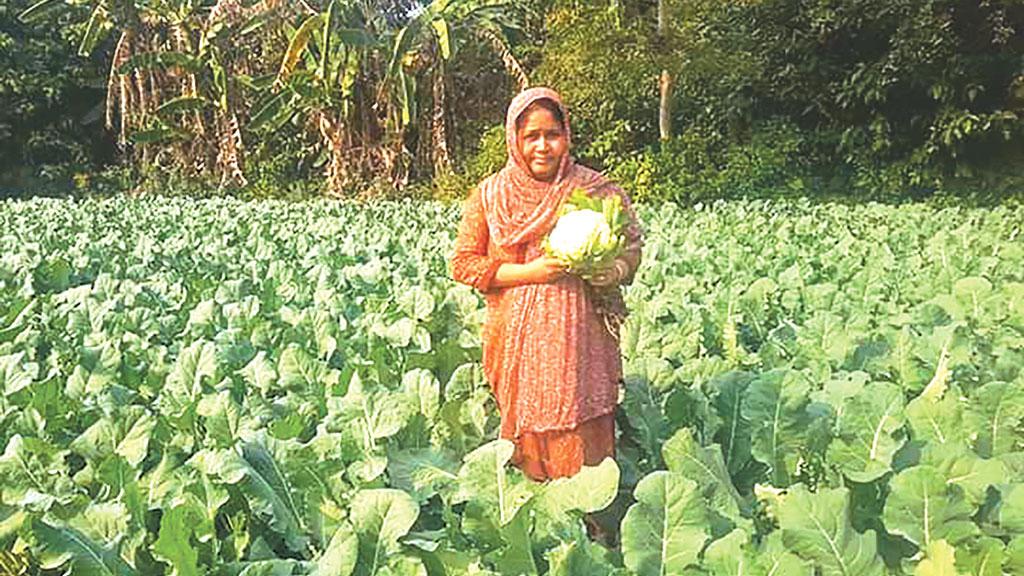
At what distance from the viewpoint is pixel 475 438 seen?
3.67 metres

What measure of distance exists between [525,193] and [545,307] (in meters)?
0.34

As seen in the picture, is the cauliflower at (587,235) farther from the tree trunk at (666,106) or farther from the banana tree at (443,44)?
the banana tree at (443,44)

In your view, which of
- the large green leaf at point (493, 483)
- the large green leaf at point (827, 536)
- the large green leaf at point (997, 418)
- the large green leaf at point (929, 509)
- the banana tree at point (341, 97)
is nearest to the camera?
the large green leaf at point (827, 536)

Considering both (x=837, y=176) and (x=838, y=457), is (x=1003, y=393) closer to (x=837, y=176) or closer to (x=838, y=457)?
(x=838, y=457)

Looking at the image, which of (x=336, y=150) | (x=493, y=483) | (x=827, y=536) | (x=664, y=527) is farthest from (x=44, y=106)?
(x=827, y=536)

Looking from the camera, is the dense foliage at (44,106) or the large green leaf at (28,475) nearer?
the large green leaf at (28,475)

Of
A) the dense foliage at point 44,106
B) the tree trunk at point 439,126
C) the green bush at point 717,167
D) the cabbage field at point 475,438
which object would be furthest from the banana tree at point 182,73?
the cabbage field at point 475,438

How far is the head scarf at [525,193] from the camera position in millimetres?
3105

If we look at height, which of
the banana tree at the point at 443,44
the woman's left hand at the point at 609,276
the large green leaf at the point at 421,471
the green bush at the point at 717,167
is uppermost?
the banana tree at the point at 443,44

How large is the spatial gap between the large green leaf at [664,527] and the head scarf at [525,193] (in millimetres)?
972

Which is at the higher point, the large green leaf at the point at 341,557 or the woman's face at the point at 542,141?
the woman's face at the point at 542,141

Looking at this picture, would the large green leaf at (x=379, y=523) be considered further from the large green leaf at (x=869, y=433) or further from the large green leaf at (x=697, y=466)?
the large green leaf at (x=869, y=433)

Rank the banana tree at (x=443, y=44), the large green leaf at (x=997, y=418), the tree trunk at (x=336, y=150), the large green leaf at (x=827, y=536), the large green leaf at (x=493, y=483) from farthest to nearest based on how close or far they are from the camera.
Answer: the tree trunk at (x=336, y=150)
the banana tree at (x=443, y=44)
the large green leaf at (x=997, y=418)
the large green leaf at (x=493, y=483)
the large green leaf at (x=827, y=536)

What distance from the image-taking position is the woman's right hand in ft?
9.91
